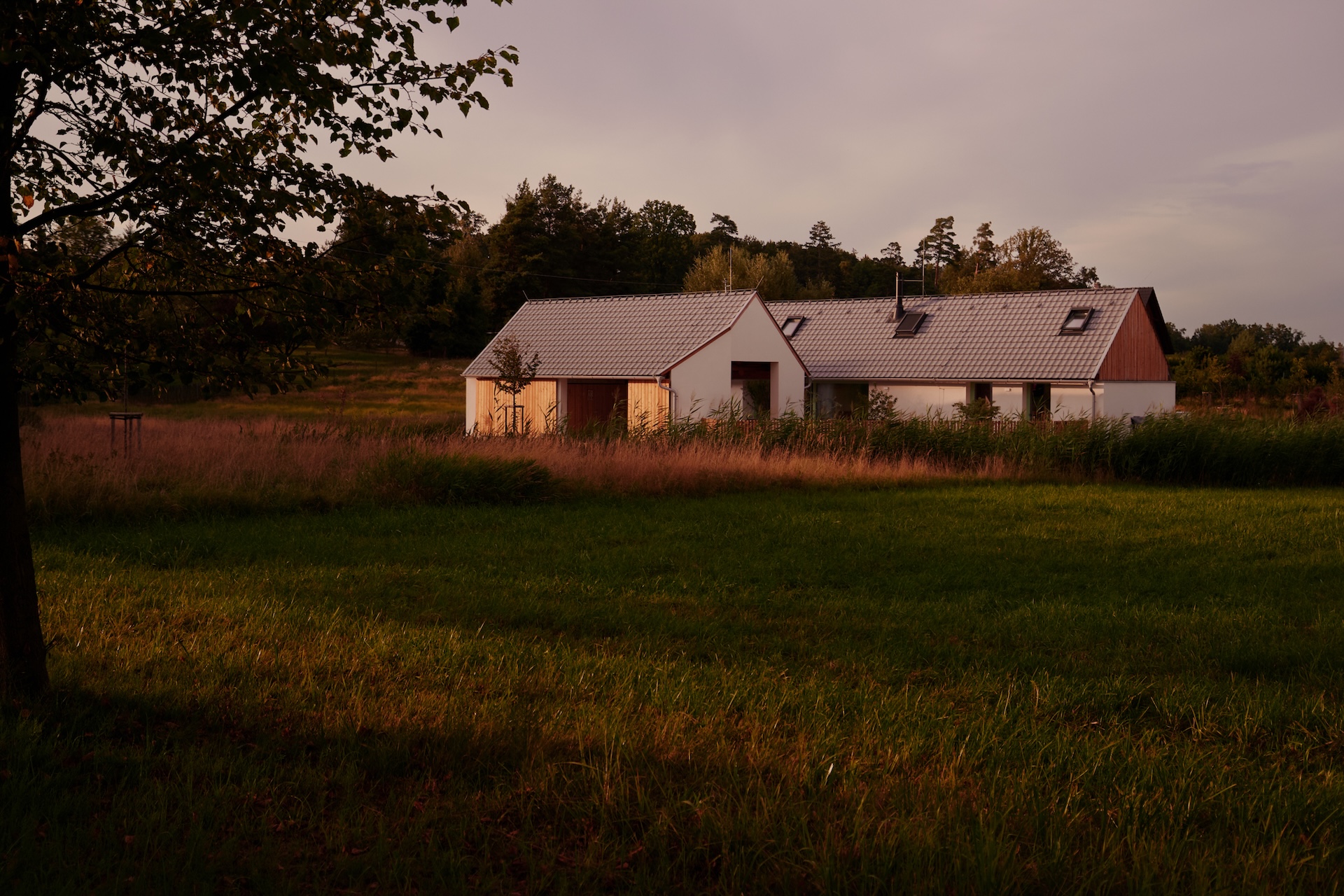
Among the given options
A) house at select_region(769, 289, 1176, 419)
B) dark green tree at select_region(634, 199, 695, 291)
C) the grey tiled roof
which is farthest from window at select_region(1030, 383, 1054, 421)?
dark green tree at select_region(634, 199, 695, 291)

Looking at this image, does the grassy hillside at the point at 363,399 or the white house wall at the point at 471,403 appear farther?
the grassy hillside at the point at 363,399

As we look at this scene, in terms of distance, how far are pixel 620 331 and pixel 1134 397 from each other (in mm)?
18074

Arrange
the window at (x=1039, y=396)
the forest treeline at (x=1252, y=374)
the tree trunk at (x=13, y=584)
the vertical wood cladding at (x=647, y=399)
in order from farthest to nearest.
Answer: the forest treeline at (x=1252, y=374) → the window at (x=1039, y=396) → the vertical wood cladding at (x=647, y=399) → the tree trunk at (x=13, y=584)

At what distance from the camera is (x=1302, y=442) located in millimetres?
18578

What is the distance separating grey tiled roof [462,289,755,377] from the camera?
2991 cm

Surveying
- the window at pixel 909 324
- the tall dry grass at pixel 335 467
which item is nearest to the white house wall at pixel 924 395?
the window at pixel 909 324

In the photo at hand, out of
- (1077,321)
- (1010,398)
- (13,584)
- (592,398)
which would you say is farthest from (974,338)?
(13,584)

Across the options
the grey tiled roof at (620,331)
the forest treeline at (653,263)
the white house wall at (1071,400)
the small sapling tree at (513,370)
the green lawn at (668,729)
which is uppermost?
the forest treeline at (653,263)

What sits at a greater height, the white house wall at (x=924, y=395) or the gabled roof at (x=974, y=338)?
the gabled roof at (x=974, y=338)

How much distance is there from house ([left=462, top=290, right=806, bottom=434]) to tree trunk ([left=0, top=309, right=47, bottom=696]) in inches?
891

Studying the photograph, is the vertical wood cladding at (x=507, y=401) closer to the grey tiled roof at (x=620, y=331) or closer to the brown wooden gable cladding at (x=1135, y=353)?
the grey tiled roof at (x=620, y=331)

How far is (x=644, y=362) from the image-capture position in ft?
97.3

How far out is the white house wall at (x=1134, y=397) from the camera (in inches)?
1307

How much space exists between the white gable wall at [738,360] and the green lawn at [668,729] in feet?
64.0
